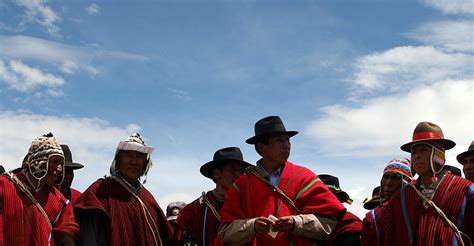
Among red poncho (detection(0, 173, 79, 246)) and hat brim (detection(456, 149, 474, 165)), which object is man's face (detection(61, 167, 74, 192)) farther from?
hat brim (detection(456, 149, 474, 165))

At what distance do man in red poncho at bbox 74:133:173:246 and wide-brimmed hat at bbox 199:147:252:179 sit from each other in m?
0.98

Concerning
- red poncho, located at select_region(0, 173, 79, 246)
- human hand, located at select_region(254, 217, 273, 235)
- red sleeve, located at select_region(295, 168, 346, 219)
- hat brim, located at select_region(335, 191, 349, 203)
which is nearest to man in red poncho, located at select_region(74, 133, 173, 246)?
red poncho, located at select_region(0, 173, 79, 246)

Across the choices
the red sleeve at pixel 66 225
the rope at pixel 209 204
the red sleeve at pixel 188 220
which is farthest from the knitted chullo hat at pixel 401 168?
the red sleeve at pixel 66 225

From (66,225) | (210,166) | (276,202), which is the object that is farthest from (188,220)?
(276,202)

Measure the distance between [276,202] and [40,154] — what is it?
9.03 ft

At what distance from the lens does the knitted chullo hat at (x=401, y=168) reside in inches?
263

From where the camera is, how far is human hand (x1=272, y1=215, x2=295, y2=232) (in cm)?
538

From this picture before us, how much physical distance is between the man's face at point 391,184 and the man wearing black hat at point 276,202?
116cm

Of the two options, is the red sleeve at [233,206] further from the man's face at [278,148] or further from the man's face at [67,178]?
the man's face at [67,178]

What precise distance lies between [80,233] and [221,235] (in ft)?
5.67

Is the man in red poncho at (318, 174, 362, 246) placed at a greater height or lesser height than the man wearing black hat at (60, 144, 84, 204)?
lesser

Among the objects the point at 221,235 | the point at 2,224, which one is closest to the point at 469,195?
the point at 221,235

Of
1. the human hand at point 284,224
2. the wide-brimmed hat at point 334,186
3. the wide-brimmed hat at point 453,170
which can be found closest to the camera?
the human hand at point 284,224

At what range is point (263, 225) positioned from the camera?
5.42m
